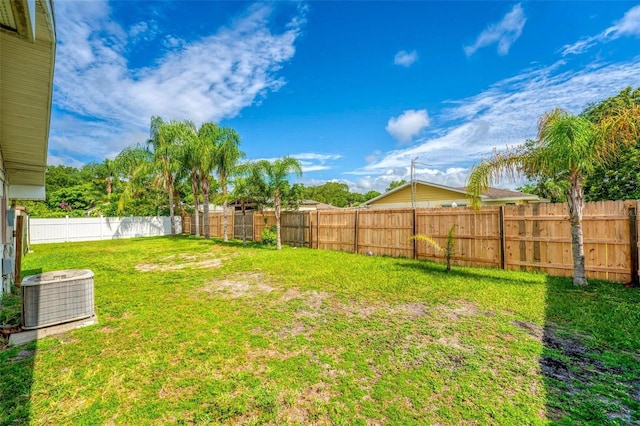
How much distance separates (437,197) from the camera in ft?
53.3

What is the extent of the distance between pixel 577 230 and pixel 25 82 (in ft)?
30.1

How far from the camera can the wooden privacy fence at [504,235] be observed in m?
5.71

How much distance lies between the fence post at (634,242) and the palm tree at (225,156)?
14656mm

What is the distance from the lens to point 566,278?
6.13 metres

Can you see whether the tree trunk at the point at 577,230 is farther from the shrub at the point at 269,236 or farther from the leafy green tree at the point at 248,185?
the shrub at the point at 269,236

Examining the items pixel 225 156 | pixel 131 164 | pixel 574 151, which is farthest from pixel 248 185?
pixel 131 164

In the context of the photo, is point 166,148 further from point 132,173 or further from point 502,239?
point 502,239

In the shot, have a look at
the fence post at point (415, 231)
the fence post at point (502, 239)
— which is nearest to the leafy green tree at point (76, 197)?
the fence post at point (415, 231)

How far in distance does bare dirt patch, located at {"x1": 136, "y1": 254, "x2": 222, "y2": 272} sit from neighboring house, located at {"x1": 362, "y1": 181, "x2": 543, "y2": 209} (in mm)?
11838

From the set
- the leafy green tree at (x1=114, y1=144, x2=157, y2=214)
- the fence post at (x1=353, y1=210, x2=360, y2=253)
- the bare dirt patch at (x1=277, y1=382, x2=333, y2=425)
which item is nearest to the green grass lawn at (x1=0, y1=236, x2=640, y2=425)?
the bare dirt patch at (x1=277, y1=382, x2=333, y2=425)

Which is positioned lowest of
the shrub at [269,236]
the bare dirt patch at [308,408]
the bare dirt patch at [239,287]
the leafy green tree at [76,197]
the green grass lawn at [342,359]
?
the bare dirt patch at [308,408]

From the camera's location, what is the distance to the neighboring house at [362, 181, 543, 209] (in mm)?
14445

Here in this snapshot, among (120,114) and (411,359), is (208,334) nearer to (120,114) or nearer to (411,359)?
(411,359)

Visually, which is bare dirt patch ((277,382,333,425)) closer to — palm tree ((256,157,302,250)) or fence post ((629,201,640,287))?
fence post ((629,201,640,287))
